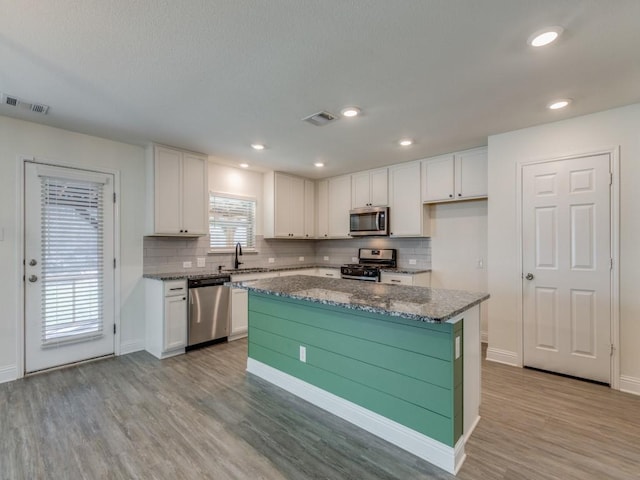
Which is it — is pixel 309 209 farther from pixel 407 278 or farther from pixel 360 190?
pixel 407 278

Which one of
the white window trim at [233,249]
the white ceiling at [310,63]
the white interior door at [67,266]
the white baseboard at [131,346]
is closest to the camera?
the white ceiling at [310,63]

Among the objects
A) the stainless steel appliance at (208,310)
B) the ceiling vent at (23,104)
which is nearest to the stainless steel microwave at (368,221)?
the stainless steel appliance at (208,310)

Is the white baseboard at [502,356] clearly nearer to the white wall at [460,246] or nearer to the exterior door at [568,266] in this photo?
the exterior door at [568,266]

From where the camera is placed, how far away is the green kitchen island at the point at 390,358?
1869 mm

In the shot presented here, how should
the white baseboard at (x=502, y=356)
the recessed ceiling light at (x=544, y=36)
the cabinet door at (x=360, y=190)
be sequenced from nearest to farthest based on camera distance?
1. the recessed ceiling light at (x=544, y=36)
2. the white baseboard at (x=502, y=356)
3. the cabinet door at (x=360, y=190)

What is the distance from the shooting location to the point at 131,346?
153 inches

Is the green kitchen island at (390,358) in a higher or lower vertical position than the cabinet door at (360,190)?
lower

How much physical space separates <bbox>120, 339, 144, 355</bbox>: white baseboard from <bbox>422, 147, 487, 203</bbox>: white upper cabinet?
4317 mm

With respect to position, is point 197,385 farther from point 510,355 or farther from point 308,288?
point 510,355

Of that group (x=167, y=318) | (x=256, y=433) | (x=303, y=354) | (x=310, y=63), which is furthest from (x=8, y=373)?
(x=310, y=63)

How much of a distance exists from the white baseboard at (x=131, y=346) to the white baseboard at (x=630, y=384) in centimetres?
519

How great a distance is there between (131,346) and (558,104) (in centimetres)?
528

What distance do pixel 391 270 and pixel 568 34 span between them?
3.30m

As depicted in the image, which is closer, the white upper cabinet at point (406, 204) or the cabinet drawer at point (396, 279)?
the cabinet drawer at point (396, 279)
